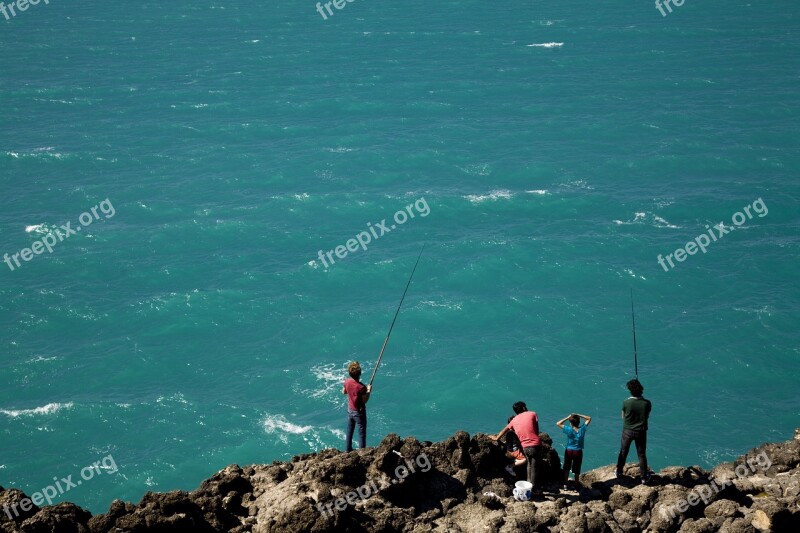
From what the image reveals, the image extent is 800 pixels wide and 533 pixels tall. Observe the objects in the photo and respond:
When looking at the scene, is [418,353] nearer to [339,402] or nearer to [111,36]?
[339,402]

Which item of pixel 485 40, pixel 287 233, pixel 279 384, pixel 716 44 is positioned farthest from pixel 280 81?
pixel 279 384

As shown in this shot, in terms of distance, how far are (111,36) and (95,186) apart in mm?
50287

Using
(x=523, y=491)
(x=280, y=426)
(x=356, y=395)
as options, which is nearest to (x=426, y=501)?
(x=523, y=491)

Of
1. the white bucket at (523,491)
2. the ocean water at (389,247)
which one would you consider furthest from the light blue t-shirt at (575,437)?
the ocean water at (389,247)

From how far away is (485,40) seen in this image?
101 metres

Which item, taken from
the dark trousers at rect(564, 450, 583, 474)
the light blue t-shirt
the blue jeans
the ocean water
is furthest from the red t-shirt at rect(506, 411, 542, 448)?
the ocean water

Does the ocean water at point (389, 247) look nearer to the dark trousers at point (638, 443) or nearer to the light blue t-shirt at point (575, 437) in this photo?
the dark trousers at point (638, 443)

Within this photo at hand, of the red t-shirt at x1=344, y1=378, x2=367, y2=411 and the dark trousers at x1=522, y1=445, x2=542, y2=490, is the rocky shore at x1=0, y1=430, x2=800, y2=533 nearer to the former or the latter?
the dark trousers at x1=522, y1=445, x2=542, y2=490

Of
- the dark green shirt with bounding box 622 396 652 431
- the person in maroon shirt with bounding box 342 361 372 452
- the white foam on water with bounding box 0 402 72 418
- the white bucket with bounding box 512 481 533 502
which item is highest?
the person in maroon shirt with bounding box 342 361 372 452

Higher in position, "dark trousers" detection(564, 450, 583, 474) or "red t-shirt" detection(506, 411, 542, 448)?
"red t-shirt" detection(506, 411, 542, 448)

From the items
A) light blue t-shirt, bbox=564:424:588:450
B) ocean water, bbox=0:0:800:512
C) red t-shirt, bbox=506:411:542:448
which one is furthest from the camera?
ocean water, bbox=0:0:800:512

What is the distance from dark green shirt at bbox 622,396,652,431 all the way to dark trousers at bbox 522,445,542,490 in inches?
A: 88.5

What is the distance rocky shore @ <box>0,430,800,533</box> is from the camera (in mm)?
17109

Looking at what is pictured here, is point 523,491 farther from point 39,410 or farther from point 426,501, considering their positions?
point 39,410
